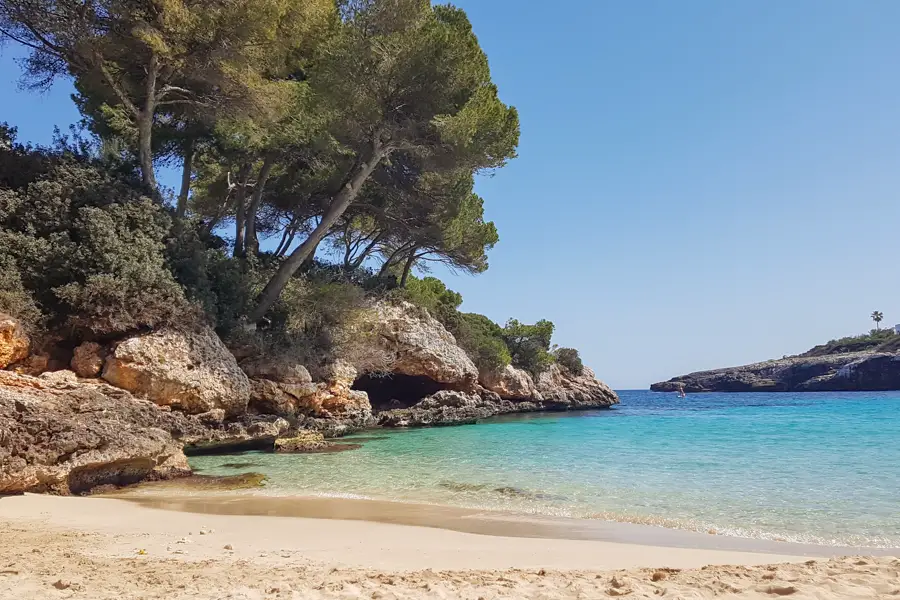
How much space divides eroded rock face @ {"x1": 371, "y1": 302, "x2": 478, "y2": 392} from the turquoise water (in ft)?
22.0

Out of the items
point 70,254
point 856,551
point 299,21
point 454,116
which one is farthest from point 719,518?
point 299,21

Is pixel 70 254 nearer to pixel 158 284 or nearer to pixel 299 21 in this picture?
pixel 158 284

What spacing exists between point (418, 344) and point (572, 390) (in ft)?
48.8

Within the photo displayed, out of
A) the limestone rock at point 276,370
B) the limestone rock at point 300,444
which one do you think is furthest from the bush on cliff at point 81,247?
the limestone rock at point 300,444

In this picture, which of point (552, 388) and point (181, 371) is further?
point (552, 388)

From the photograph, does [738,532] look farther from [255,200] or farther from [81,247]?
[255,200]

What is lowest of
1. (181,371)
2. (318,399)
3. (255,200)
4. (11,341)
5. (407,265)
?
(318,399)

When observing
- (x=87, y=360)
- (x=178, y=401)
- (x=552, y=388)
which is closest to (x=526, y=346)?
(x=552, y=388)

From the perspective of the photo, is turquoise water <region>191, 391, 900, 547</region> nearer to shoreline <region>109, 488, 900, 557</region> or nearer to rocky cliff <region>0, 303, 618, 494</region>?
shoreline <region>109, 488, 900, 557</region>

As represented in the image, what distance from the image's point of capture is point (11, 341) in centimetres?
892

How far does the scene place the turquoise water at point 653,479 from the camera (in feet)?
18.7

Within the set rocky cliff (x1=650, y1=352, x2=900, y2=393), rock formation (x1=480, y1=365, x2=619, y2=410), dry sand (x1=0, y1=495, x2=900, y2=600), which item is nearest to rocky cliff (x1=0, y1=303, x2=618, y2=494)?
dry sand (x1=0, y1=495, x2=900, y2=600)

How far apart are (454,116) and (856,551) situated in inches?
540

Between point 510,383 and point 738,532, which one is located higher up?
point 510,383
